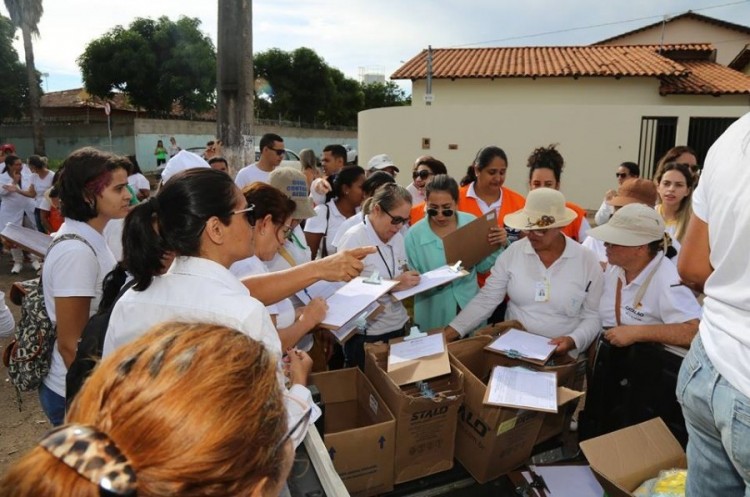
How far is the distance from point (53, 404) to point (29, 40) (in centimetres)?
2631

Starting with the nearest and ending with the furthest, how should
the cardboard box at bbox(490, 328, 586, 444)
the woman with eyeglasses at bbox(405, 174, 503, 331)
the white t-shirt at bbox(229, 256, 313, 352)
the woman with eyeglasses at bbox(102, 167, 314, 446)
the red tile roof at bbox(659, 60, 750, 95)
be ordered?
the woman with eyeglasses at bbox(102, 167, 314, 446)
the white t-shirt at bbox(229, 256, 313, 352)
the cardboard box at bbox(490, 328, 586, 444)
the woman with eyeglasses at bbox(405, 174, 503, 331)
the red tile roof at bbox(659, 60, 750, 95)

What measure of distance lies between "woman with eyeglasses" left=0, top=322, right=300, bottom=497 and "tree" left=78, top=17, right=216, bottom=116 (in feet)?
109

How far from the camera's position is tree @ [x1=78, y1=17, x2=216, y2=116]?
30.3 metres

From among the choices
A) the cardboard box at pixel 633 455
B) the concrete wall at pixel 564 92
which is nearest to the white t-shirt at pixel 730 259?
the cardboard box at pixel 633 455

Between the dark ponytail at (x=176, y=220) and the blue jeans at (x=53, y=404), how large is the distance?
3.39 feet

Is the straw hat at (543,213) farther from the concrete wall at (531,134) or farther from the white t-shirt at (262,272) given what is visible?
the concrete wall at (531,134)

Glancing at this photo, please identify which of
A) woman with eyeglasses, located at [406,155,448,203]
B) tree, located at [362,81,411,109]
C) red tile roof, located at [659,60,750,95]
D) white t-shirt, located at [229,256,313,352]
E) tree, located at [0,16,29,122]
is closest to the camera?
white t-shirt, located at [229,256,313,352]

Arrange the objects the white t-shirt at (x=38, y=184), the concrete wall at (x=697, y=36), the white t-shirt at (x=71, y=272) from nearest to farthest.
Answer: the white t-shirt at (x=71, y=272)
the white t-shirt at (x=38, y=184)
the concrete wall at (x=697, y=36)

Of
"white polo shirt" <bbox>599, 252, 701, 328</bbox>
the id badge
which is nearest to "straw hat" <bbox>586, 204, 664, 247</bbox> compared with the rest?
"white polo shirt" <bbox>599, 252, 701, 328</bbox>

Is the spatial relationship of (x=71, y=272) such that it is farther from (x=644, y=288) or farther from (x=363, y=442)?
(x=644, y=288)

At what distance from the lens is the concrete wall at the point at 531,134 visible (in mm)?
13367

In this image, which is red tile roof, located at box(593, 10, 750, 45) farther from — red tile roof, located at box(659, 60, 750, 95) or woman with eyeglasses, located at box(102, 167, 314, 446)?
woman with eyeglasses, located at box(102, 167, 314, 446)

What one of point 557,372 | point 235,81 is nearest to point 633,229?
point 557,372

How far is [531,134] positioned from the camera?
14.2m
